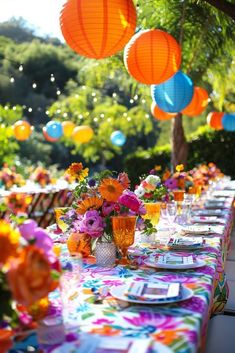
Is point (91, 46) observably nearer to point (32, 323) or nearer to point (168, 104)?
point (168, 104)

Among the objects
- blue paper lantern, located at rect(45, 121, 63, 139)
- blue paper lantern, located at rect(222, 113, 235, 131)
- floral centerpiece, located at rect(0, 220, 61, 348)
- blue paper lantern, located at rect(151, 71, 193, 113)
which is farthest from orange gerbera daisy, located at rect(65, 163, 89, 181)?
blue paper lantern, located at rect(45, 121, 63, 139)

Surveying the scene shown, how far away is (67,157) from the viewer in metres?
22.9

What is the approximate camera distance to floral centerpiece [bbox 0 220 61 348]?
92 centimetres

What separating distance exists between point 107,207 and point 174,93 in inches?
134

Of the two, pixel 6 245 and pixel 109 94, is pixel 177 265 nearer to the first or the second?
pixel 6 245

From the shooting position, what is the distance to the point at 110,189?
200 centimetres

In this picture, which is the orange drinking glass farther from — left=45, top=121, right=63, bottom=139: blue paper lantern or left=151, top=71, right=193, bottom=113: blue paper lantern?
left=45, top=121, right=63, bottom=139: blue paper lantern

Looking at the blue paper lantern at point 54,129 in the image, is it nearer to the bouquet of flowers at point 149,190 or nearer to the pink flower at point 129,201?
the bouquet of flowers at point 149,190

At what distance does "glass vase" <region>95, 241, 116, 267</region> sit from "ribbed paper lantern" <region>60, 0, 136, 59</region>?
181 centimetres

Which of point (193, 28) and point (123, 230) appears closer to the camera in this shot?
point (123, 230)

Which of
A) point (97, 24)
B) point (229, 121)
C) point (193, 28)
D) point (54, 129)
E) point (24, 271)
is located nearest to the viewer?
point (24, 271)

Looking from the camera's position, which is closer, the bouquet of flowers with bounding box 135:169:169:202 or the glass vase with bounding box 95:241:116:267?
the glass vase with bounding box 95:241:116:267

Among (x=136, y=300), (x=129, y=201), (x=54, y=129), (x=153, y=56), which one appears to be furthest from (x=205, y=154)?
(x=136, y=300)

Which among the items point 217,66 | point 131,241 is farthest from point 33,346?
point 217,66
